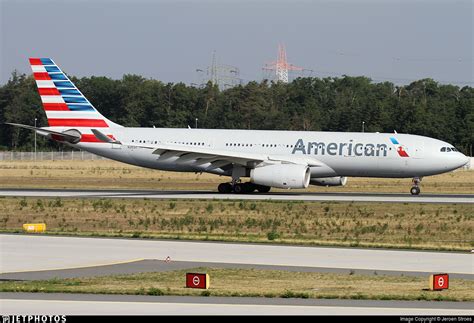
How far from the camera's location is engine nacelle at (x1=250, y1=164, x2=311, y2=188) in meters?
50.2

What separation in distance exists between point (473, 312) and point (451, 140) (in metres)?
94.9

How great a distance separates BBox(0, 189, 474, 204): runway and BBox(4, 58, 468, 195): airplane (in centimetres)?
107

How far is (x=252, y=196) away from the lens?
51.0 meters

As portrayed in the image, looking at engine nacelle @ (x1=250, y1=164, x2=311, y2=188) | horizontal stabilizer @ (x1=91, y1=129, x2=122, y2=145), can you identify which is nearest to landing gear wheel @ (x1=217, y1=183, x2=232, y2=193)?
engine nacelle @ (x1=250, y1=164, x2=311, y2=188)

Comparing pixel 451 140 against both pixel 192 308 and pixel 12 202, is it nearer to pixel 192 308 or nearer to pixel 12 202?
pixel 12 202

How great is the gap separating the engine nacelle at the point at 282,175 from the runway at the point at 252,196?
73 cm

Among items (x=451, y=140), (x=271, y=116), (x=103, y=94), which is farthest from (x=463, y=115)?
(x=103, y=94)

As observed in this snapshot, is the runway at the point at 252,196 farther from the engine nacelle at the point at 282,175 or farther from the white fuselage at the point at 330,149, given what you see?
the white fuselage at the point at 330,149

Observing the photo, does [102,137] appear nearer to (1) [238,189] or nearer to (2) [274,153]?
(1) [238,189]

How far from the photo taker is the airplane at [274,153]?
5184cm

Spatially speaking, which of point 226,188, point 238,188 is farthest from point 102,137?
point 238,188

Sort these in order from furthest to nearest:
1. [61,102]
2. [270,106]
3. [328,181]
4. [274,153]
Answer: [270,106] < [61,102] < [328,181] < [274,153]

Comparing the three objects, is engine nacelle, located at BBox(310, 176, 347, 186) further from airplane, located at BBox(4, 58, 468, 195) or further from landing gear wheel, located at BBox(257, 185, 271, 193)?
landing gear wheel, located at BBox(257, 185, 271, 193)

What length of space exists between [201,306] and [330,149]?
34927 millimetres
